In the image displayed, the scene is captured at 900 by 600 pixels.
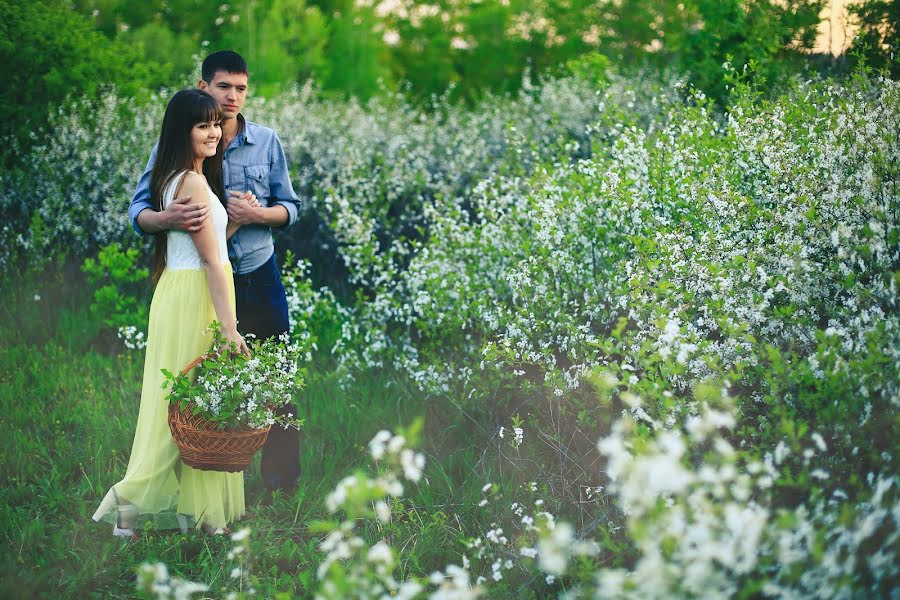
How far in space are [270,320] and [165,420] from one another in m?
0.86

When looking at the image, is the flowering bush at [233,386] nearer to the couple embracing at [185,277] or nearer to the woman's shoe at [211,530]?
the couple embracing at [185,277]

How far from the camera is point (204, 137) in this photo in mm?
3787

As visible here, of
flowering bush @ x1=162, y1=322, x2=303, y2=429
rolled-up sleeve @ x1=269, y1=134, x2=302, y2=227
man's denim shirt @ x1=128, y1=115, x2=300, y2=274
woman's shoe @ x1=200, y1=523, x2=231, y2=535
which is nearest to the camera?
flowering bush @ x1=162, y1=322, x2=303, y2=429

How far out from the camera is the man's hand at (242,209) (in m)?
4.15

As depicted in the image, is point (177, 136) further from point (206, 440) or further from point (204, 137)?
point (206, 440)

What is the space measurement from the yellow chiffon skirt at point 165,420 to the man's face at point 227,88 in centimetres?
100

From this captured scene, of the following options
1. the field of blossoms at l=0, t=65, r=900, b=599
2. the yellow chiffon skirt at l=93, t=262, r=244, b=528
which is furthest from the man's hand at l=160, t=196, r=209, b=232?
the field of blossoms at l=0, t=65, r=900, b=599

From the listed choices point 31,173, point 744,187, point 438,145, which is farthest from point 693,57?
point 31,173

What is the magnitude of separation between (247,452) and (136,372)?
2908mm

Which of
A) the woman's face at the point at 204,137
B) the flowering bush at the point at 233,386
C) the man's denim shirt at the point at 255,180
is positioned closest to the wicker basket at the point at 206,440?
the flowering bush at the point at 233,386

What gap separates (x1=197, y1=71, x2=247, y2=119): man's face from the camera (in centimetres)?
410

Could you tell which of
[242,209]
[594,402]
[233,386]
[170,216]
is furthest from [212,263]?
[594,402]

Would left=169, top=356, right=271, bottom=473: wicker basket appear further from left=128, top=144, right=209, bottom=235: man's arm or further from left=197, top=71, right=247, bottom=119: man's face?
left=197, top=71, right=247, bottom=119: man's face

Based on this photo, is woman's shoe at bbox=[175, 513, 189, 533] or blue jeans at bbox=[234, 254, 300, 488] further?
blue jeans at bbox=[234, 254, 300, 488]
